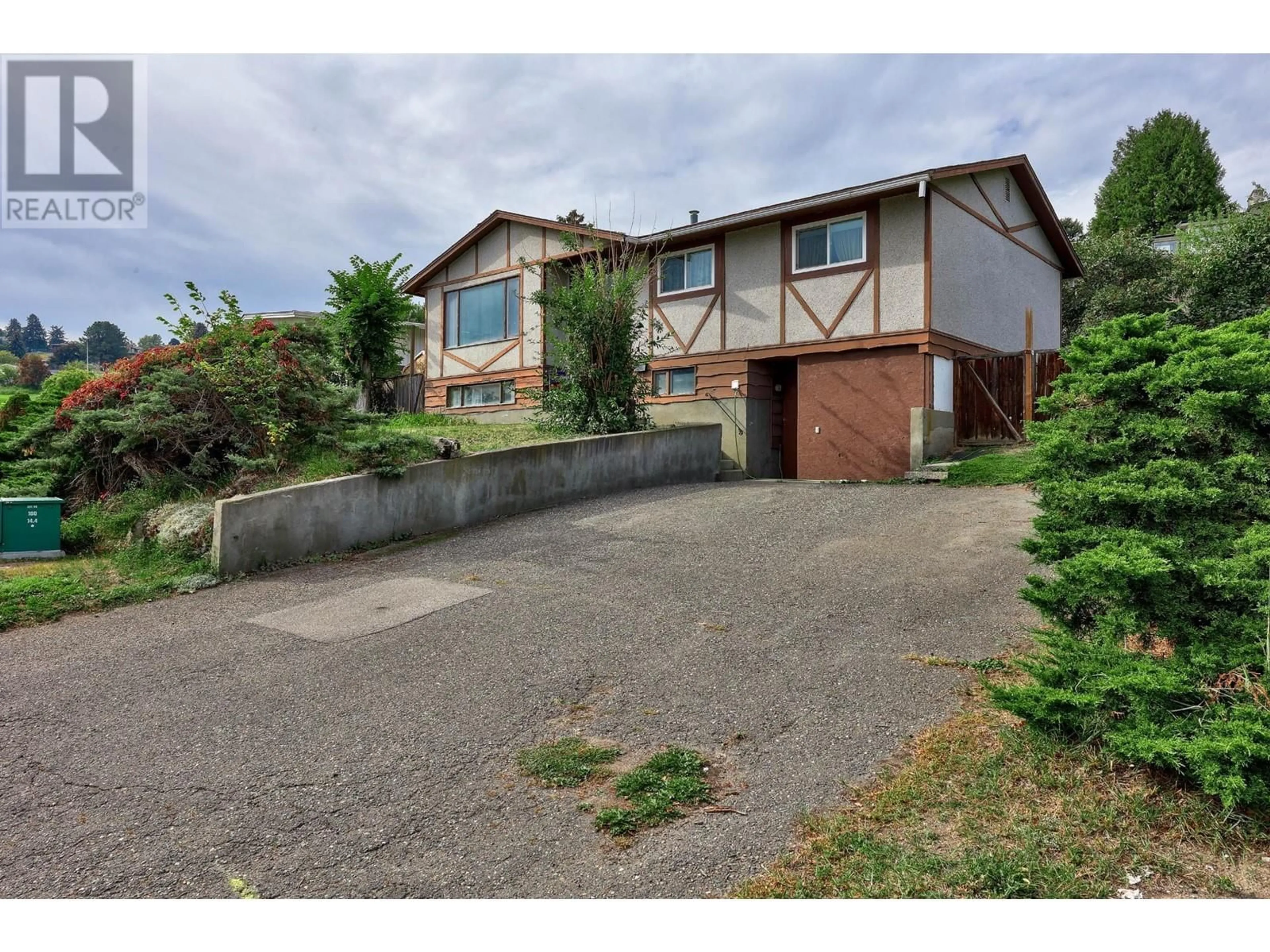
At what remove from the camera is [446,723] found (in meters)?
3.87

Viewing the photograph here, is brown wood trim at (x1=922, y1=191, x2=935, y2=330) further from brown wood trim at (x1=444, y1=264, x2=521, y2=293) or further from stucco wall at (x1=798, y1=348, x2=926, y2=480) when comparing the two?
brown wood trim at (x1=444, y1=264, x2=521, y2=293)

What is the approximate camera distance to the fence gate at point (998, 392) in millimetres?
13266

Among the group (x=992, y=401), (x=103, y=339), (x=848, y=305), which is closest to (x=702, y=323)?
(x=848, y=305)

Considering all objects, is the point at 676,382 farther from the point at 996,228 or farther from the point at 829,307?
the point at 996,228

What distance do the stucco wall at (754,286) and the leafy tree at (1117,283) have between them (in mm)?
14442

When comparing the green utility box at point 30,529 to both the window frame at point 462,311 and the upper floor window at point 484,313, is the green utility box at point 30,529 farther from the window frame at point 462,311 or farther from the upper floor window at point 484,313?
the upper floor window at point 484,313

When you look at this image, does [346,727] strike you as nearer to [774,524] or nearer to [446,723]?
[446,723]

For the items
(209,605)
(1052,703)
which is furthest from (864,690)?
(209,605)

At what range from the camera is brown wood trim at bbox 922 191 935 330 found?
517 inches

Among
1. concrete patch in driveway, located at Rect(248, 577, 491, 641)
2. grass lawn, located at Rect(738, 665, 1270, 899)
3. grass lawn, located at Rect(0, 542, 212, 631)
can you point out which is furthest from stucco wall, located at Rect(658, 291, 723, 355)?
grass lawn, located at Rect(738, 665, 1270, 899)

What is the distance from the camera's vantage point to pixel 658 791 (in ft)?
10.2

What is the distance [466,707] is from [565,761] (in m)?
0.90

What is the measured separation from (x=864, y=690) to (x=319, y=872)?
2802 mm

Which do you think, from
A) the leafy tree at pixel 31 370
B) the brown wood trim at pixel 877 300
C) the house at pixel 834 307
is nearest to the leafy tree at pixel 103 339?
the leafy tree at pixel 31 370
